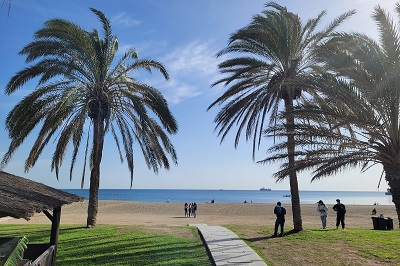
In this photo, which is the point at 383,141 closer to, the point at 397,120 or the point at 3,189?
the point at 397,120

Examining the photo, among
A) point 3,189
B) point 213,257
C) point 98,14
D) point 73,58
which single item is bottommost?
point 213,257

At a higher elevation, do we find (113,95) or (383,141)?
(113,95)

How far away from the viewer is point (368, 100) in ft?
30.6

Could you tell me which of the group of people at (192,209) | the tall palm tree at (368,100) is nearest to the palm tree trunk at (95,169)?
the tall palm tree at (368,100)

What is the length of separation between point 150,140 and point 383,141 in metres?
11.0

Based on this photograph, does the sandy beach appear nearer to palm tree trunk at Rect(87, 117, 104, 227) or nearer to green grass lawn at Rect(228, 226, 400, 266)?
green grass lawn at Rect(228, 226, 400, 266)

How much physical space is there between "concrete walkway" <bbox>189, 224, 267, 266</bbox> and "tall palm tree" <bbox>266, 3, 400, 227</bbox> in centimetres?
348

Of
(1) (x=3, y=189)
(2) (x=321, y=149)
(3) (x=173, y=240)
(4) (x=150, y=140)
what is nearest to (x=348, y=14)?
(2) (x=321, y=149)

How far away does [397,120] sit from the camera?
8.91m

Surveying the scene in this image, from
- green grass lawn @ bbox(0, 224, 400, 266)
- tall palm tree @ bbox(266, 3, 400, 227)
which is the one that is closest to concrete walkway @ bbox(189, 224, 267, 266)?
green grass lawn @ bbox(0, 224, 400, 266)

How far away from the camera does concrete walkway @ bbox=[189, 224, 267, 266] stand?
9.27 m

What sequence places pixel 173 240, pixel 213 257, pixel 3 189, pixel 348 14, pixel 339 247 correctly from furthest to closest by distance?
pixel 348 14
pixel 173 240
pixel 339 247
pixel 213 257
pixel 3 189

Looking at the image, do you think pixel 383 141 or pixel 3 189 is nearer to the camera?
pixel 3 189

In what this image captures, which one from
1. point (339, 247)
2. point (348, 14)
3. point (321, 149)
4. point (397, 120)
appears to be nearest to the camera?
point (397, 120)
